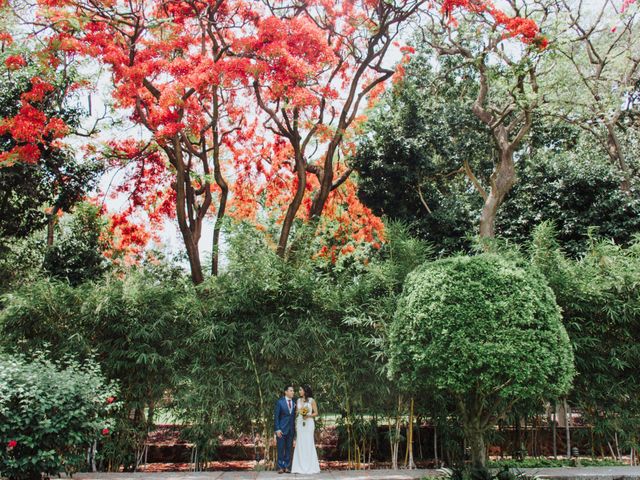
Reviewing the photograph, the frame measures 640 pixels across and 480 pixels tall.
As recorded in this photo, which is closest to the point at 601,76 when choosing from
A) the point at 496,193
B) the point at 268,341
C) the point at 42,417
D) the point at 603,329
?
the point at 496,193

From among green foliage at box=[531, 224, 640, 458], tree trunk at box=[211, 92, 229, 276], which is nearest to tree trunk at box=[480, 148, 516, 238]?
green foliage at box=[531, 224, 640, 458]

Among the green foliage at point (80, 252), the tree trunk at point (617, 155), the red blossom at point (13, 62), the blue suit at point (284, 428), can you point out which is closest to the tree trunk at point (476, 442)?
the blue suit at point (284, 428)

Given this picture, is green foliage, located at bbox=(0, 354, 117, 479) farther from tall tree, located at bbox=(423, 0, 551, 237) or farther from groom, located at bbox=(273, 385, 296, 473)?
tall tree, located at bbox=(423, 0, 551, 237)

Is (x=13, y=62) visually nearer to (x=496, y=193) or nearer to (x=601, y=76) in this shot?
(x=496, y=193)

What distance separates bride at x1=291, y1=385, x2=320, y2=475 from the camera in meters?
6.43

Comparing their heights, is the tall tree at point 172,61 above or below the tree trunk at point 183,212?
above

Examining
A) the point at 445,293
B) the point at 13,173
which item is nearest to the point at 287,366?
the point at 445,293

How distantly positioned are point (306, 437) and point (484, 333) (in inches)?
99.4

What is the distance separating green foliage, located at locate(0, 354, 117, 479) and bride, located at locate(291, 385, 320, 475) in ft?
6.93

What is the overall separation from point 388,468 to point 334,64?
6.20 meters

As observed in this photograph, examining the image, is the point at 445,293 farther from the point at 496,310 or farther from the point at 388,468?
the point at 388,468

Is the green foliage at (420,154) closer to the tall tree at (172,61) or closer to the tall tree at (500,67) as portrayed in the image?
the tall tree at (500,67)

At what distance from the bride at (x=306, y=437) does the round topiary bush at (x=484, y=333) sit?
4.39 ft

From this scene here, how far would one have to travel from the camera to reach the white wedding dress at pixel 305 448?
6.43 metres
